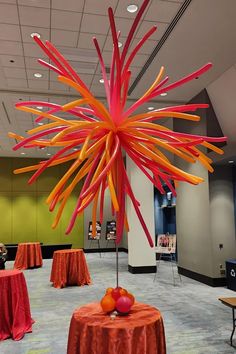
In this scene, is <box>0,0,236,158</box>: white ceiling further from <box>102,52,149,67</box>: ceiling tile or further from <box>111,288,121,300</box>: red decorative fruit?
<box>111,288,121,300</box>: red decorative fruit

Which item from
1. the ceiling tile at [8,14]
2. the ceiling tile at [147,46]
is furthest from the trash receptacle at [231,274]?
the ceiling tile at [8,14]

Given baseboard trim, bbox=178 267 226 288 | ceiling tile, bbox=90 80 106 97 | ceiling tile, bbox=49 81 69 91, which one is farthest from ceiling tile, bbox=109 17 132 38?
baseboard trim, bbox=178 267 226 288

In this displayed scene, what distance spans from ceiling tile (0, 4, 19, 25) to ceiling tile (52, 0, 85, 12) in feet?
1.72

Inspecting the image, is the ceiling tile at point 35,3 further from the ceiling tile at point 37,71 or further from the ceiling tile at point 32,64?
the ceiling tile at point 37,71

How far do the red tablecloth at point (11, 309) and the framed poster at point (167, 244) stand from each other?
163 inches

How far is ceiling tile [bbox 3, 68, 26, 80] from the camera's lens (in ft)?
19.6

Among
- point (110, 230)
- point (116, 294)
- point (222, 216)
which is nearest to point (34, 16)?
point (116, 294)

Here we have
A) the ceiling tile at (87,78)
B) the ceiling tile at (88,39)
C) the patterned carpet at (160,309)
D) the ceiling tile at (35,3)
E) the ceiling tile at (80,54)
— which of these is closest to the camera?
the patterned carpet at (160,309)

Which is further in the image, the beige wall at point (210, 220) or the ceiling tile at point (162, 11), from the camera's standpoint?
the beige wall at point (210, 220)

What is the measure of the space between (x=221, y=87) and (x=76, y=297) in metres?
4.94

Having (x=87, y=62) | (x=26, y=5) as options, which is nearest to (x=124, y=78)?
(x=26, y=5)

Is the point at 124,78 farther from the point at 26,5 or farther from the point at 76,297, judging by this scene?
the point at 76,297

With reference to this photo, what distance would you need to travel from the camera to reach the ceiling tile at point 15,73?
5.96m

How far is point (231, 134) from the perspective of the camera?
697cm
